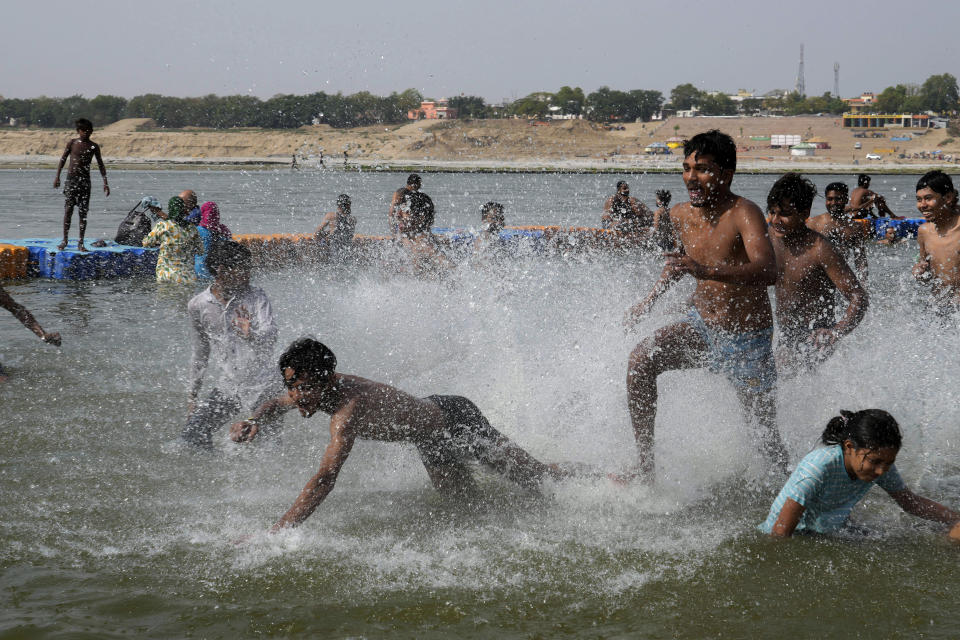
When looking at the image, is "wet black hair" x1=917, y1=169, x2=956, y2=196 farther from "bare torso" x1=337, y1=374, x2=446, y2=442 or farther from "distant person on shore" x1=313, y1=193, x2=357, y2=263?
"distant person on shore" x1=313, y1=193, x2=357, y2=263

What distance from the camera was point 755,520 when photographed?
4676 millimetres

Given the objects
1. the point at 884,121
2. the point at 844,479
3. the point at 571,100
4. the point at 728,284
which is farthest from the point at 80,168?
the point at 884,121

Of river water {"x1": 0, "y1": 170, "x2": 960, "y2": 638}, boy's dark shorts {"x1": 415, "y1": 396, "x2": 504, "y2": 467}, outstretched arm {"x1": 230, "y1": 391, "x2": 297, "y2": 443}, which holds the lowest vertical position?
river water {"x1": 0, "y1": 170, "x2": 960, "y2": 638}

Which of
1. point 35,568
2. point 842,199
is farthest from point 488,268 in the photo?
point 35,568

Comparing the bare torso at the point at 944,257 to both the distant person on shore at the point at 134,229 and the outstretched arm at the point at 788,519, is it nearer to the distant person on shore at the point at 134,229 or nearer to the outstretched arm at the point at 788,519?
the outstretched arm at the point at 788,519

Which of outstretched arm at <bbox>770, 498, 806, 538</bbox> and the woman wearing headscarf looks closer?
outstretched arm at <bbox>770, 498, 806, 538</bbox>

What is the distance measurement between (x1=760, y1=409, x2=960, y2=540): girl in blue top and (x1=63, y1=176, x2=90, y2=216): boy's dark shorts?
36.3 feet

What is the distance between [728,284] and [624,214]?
948 centimetres

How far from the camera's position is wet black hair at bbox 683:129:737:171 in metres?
4.54

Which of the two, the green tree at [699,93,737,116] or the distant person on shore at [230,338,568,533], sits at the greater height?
the green tree at [699,93,737,116]

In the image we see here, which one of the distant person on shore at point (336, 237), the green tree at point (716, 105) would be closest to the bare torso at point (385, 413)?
the distant person on shore at point (336, 237)

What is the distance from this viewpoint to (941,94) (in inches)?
5576

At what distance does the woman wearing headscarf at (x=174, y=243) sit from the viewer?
11547 millimetres

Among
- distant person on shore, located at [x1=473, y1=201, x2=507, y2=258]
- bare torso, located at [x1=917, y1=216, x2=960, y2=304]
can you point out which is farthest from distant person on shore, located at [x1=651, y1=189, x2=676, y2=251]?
distant person on shore, located at [x1=473, y1=201, x2=507, y2=258]
